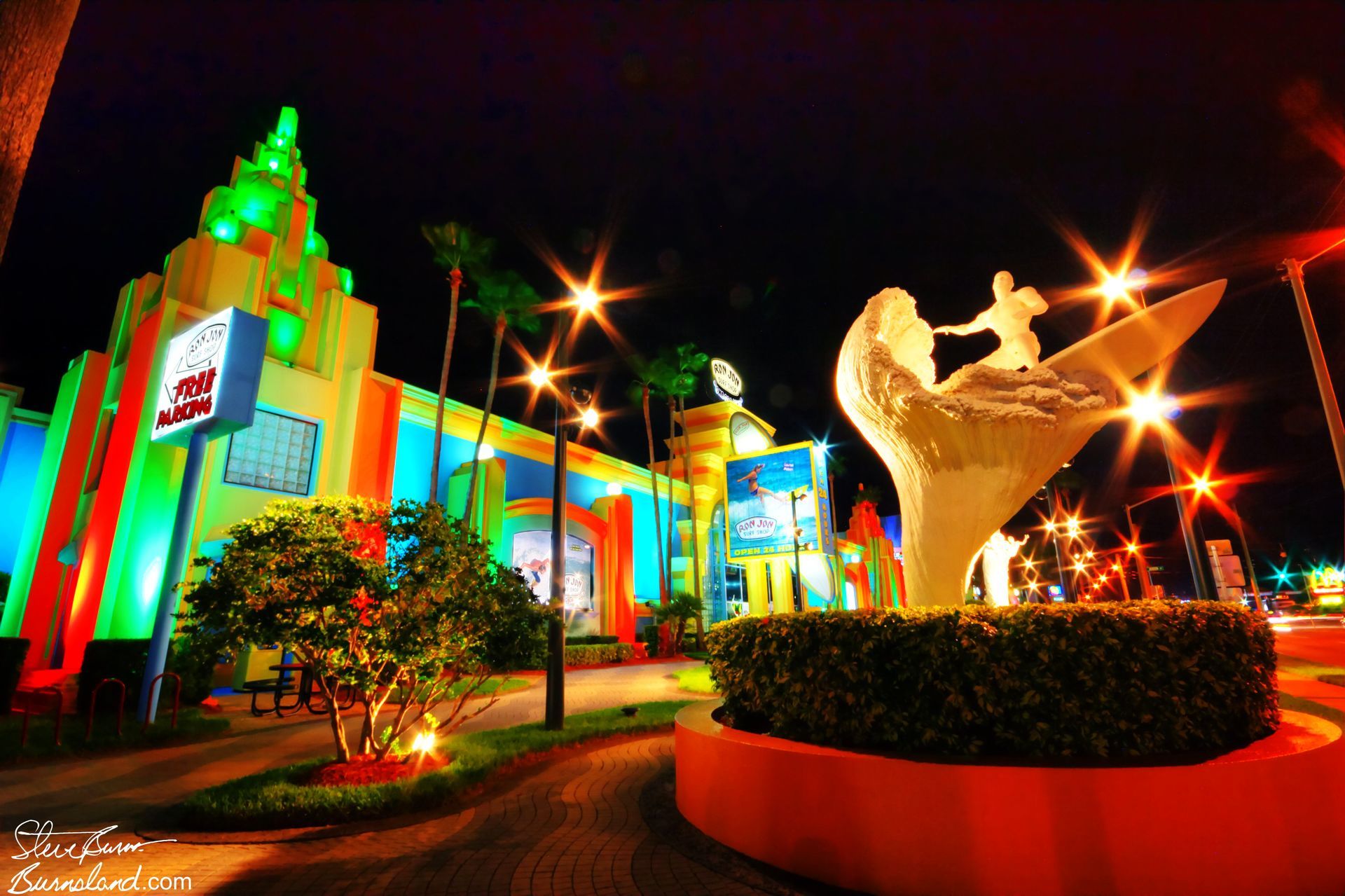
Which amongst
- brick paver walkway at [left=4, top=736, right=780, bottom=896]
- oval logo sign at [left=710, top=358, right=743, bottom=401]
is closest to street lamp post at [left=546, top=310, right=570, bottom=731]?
brick paver walkway at [left=4, top=736, right=780, bottom=896]

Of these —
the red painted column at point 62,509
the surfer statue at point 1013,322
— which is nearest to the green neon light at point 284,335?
the red painted column at point 62,509

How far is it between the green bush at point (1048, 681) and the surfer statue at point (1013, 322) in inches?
164

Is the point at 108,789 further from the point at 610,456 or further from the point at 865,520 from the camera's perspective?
the point at 865,520

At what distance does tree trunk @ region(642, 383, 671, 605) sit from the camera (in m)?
31.2

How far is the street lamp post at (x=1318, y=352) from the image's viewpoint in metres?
13.4

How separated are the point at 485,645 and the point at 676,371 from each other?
29.6 m

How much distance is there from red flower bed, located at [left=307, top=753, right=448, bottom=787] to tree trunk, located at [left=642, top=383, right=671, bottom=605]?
21732 mm

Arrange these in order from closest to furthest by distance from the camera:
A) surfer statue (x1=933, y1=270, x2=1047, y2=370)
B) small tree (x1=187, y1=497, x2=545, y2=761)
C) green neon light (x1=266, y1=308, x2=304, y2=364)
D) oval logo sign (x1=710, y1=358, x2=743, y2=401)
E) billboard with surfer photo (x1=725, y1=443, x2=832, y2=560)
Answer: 1. small tree (x1=187, y1=497, x2=545, y2=761)
2. surfer statue (x1=933, y1=270, x2=1047, y2=370)
3. green neon light (x1=266, y1=308, x2=304, y2=364)
4. billboard with surfer photo (x1=725, y1=443, x2=832, y2=560)
5. oval logo sign (x1=710, y1=358, x2=743, y2=401)

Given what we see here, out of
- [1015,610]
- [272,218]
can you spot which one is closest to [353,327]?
[272,218]

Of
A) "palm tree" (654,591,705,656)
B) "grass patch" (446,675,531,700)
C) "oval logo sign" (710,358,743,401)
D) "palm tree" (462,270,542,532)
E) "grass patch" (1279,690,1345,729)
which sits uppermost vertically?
"oval logo sign" (710,358,743,401)

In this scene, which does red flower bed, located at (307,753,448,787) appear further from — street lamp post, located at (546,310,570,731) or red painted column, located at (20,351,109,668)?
red painted column, located at (20,351,109,668)

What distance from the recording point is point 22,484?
20.5 meters

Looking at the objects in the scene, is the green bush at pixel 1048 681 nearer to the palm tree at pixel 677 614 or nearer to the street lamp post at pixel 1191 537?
the street lamp post at pixel 1191 537

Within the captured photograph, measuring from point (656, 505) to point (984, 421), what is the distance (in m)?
24.3
